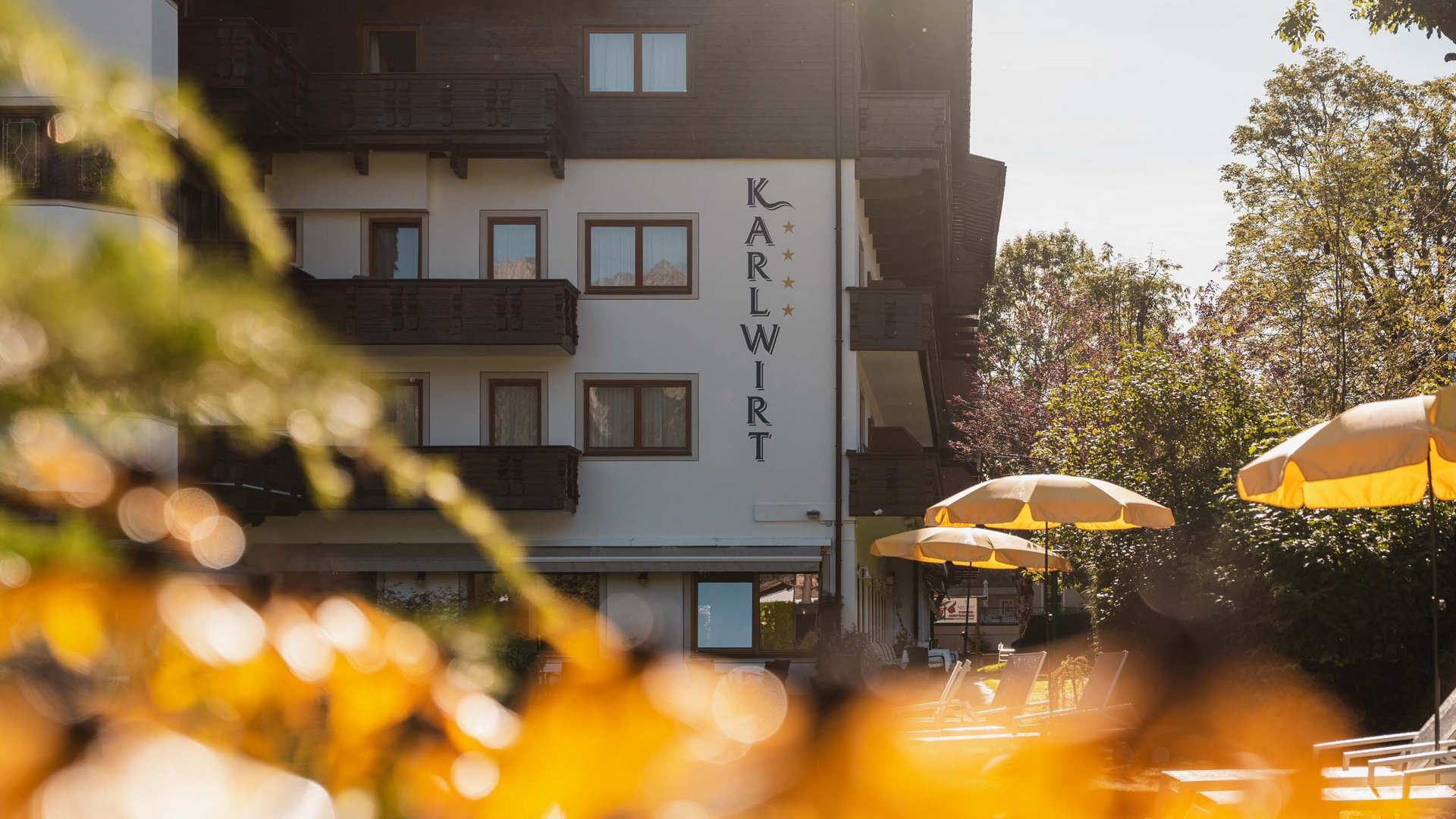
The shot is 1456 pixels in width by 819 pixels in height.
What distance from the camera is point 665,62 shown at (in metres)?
24.4

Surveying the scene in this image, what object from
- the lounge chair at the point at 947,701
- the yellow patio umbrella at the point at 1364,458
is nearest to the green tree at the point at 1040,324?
the lounge chair at the point at 947,701

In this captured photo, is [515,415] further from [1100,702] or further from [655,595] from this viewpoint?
[1100,702]

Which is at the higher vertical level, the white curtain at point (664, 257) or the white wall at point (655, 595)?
the white curtain at point (664, 257)

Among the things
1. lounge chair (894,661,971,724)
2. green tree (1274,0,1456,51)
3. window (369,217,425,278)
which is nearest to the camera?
green tree (1274,0,1456,51)

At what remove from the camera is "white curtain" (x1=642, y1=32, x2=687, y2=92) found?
79.8ft

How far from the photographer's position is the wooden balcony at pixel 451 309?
75.4 feet

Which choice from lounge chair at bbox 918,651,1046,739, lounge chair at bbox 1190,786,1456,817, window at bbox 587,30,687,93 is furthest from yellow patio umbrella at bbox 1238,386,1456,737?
window at bbox 587,30,687,93

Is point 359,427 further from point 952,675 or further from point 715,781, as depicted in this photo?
point 952,675

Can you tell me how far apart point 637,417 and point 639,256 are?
8.28 feet

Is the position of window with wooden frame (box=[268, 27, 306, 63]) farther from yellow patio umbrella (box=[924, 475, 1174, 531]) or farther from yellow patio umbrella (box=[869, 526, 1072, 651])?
yellow patio umbrella (box=[924, 475, 1174, 531])

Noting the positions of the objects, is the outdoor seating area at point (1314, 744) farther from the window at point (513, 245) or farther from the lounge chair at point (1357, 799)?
the window at point (513, 245)

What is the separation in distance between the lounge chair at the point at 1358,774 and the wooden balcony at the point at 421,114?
1628 cm

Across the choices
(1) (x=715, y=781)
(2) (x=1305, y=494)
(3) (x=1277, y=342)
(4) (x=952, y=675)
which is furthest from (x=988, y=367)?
(1) (x=715, y=781)

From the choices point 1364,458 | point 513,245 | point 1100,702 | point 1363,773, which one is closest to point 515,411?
point 513,245
